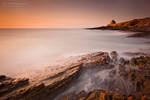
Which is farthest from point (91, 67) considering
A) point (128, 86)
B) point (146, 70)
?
point (146, 70)

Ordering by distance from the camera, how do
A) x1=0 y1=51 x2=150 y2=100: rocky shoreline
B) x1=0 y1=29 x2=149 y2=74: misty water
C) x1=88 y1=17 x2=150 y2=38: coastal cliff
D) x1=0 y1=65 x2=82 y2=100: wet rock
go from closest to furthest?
x1=0 y1=65 x2=82 y2=100: wet rock, x1=0 y1=51 x2=150 y2=100: rocky shoreline, x1=0 y1=29 x2=149 y2=74: misty water, x1=88 y1=17 x2=150 y2=38: coastal cliff

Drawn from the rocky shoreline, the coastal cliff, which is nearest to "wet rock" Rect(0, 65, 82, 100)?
the rocky shoreline

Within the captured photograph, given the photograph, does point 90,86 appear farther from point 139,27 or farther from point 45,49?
point 139,27

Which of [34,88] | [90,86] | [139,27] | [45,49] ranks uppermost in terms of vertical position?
[139,27]

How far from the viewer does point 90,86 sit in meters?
3.41

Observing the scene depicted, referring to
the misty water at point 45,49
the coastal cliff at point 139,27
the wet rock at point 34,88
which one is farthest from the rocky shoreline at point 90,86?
the coastal cliff at point 139,27

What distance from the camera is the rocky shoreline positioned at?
2.52 m

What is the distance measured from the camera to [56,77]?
330 cm

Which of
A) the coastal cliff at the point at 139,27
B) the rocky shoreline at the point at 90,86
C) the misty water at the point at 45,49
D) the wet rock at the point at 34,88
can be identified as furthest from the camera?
the coastal cliff at the point at 139,27

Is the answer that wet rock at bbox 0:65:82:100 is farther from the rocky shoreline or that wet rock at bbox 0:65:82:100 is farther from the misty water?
the misty water

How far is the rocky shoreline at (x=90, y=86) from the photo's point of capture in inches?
99.3

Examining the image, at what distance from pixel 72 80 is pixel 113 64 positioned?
2550 millimetres

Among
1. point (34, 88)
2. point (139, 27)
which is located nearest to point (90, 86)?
point (34, 88)

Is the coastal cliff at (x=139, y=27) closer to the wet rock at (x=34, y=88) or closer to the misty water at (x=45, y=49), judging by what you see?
the misty water at (x=45, y=49)
